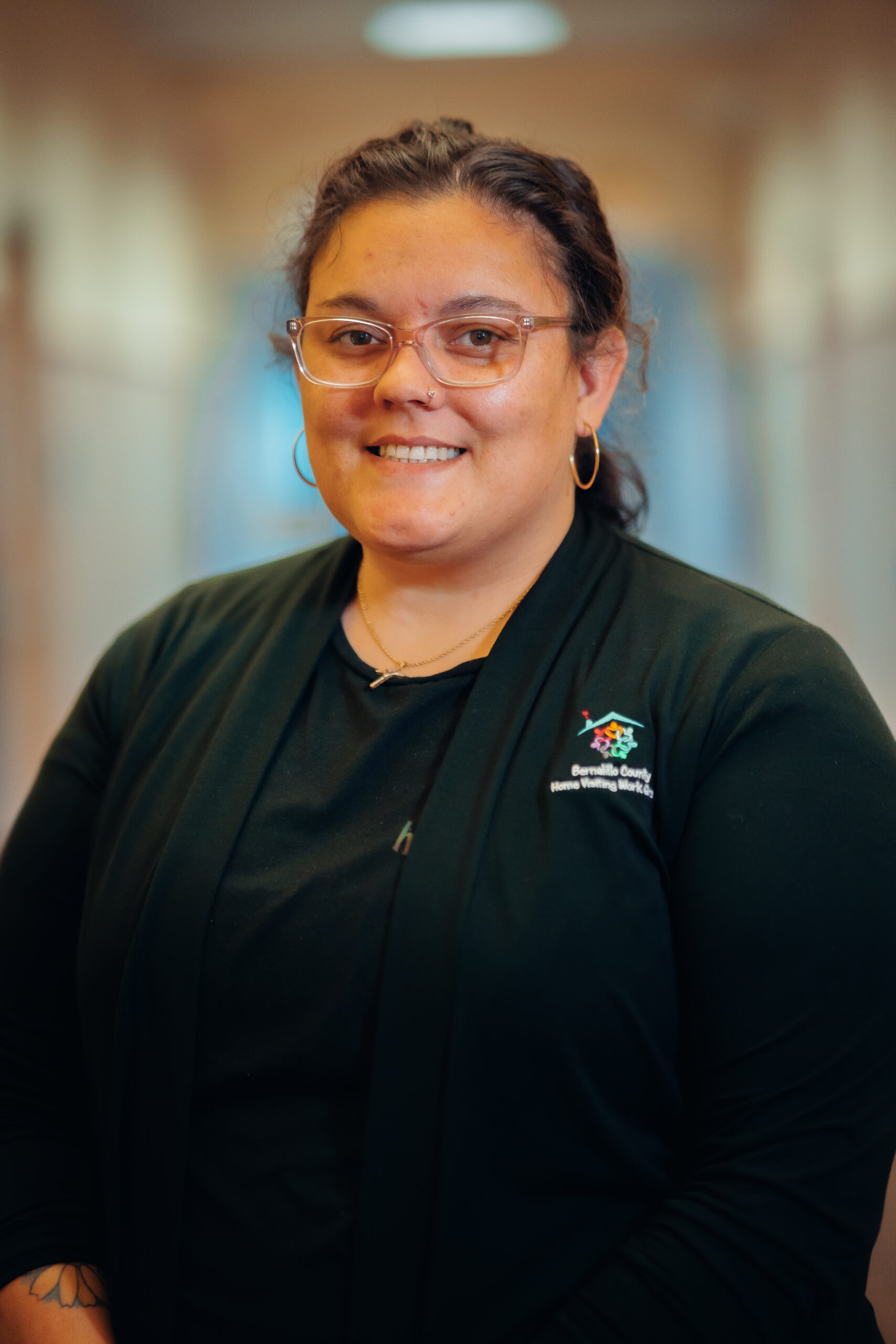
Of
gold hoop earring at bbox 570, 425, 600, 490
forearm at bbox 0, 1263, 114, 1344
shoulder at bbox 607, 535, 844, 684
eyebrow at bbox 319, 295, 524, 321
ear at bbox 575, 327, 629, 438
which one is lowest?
forearm at bbox 0, 1263, 114, 1344

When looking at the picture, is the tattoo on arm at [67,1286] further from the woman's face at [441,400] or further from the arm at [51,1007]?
the woman's face at [441,400]

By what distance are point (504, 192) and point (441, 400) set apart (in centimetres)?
25

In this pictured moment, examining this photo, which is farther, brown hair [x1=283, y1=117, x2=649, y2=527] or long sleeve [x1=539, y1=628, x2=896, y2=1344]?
brown hair [x1=283, y1=117, x2=649, y2=527]

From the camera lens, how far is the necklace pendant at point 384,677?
4.02 ft

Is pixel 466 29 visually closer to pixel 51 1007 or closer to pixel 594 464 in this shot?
pixel 594 464

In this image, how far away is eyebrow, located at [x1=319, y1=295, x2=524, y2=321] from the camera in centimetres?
113

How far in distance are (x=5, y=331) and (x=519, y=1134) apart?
2393 mm

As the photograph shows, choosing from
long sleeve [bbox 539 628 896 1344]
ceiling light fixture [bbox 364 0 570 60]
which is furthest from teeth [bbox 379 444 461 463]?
ceiling light fixture [bbox 364 0 570 60]

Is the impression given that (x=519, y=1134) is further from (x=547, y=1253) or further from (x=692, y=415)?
(x=692, y=415)

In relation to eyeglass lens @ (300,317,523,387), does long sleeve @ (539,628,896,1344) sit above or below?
below

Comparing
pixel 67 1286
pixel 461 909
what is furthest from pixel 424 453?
pixel 67 1286

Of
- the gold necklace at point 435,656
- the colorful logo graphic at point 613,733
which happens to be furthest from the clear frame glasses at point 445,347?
the colorful logo graphic at point 613,733

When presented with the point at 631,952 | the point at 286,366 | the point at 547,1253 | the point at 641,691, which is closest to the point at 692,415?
the point at 286,366

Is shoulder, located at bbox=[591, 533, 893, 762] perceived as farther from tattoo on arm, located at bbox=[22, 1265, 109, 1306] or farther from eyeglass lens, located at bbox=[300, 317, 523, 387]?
tattoo on arm, located at bbox=[22, 1265, 109, 1306]
